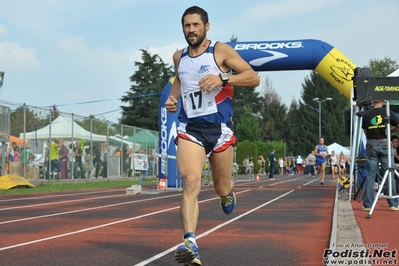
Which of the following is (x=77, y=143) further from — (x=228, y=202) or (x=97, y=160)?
(x=228, y=202)

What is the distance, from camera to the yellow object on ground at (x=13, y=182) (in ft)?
72.5

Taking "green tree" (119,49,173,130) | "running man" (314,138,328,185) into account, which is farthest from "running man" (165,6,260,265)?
"green tree" (119,49,173,130)

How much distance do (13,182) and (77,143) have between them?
746 cm

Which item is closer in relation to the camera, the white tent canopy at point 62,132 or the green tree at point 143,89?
the white tent canopy at point 62,132

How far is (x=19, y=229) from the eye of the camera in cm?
921

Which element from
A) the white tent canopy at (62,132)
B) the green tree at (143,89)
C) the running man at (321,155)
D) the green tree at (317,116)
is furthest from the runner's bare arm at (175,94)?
the green tree at (317,116)

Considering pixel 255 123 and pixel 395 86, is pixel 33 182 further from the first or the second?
pixel 255 123

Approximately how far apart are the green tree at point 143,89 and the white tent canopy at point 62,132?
4851 cm

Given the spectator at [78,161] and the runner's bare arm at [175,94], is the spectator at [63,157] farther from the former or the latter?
the runner's bare arm at [175,94]

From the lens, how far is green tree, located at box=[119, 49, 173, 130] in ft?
264

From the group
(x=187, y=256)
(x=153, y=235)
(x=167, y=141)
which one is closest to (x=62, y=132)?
(x=167, y=141)

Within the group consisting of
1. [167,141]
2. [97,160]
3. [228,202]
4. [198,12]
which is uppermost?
[198,12]

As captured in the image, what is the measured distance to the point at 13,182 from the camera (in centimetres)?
2242

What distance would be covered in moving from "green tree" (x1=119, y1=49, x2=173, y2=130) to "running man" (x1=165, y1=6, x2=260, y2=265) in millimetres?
74019
